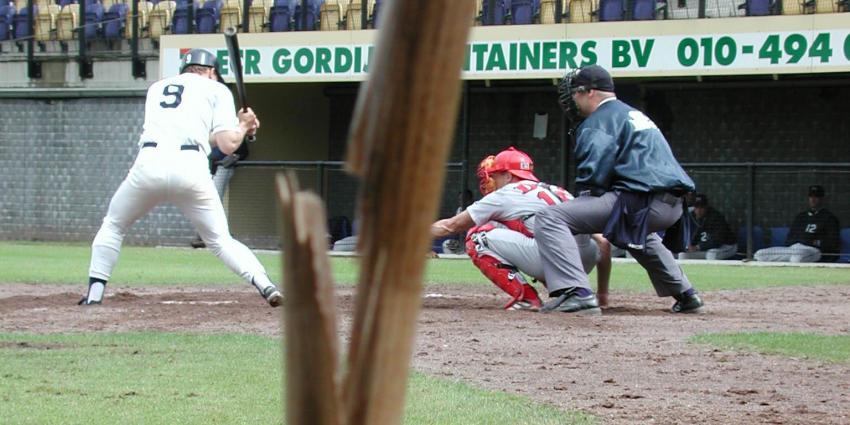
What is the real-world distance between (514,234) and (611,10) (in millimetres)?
13915

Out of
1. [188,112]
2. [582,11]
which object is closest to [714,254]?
[582,11]

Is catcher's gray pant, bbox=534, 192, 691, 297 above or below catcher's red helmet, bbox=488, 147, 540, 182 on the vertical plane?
below

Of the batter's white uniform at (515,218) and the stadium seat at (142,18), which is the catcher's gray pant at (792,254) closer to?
the batter's white uniform at (515,218)

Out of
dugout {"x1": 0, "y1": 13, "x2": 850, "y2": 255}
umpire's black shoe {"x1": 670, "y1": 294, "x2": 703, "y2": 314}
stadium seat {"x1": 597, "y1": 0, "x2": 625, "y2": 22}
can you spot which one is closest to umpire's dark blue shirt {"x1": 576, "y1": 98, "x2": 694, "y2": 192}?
umpire's black shoe {"x1": 670, "y1": 294, "x2": 703, "y2": 314}

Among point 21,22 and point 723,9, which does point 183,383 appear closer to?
point 723,9

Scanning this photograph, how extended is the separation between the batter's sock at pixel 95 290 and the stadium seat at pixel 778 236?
1454cm

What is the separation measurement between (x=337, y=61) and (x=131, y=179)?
49.1 feet

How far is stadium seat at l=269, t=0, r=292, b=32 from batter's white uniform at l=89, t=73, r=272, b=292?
16.0 metres

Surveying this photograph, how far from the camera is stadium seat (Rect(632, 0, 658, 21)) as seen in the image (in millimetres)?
22062

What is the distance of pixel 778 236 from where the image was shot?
834 inches

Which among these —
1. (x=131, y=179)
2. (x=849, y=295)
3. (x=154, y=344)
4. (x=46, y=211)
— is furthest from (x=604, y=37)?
(x=154, y=344)

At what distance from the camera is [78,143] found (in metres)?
26.1

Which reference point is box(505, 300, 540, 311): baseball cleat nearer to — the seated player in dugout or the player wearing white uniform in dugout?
the seated player in dugout

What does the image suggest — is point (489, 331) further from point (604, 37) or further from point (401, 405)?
point (604, 37)
